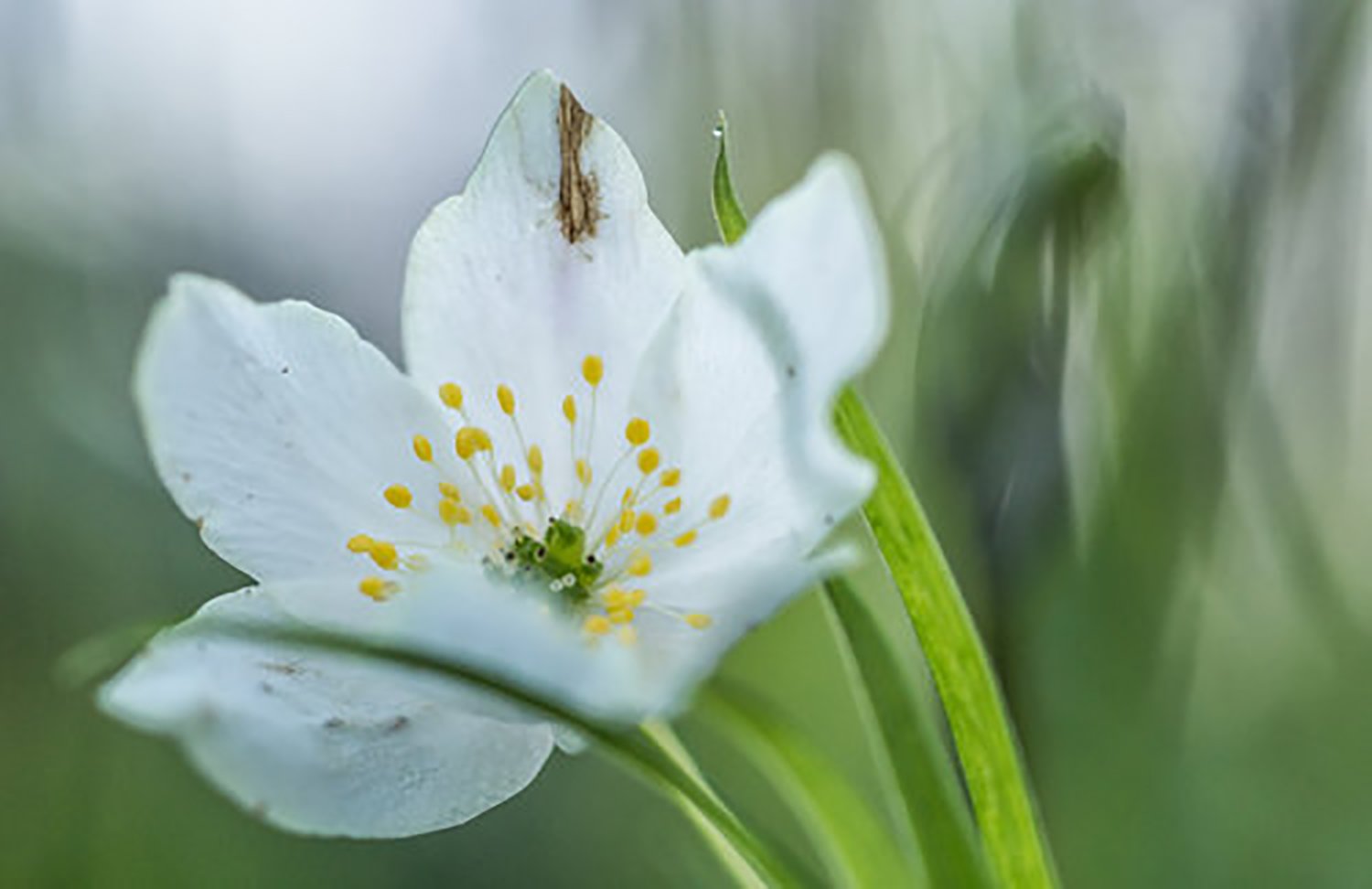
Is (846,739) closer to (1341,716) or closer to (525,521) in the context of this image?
(1341,716)

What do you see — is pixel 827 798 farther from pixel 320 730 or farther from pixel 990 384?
pixel 990 384

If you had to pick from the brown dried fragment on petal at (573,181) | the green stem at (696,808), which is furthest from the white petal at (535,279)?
the green stem at (696,808)

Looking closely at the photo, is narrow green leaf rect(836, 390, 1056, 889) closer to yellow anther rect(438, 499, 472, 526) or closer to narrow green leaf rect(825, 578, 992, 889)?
narrow green leaf rect(825, 578, 992, 889)

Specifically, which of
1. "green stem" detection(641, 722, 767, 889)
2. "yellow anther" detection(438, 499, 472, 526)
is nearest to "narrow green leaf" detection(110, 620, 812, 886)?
"green stem" detection(641, 722, 767, 889)

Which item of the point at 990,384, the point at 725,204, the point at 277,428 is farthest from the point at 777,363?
the point at 990,384

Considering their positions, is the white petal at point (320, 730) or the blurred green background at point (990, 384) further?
the blurred green background at point (990, 384)

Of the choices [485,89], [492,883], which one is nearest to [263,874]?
[492,883]

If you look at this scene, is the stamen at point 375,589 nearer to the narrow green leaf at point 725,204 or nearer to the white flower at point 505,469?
the white flower at point 505,469
